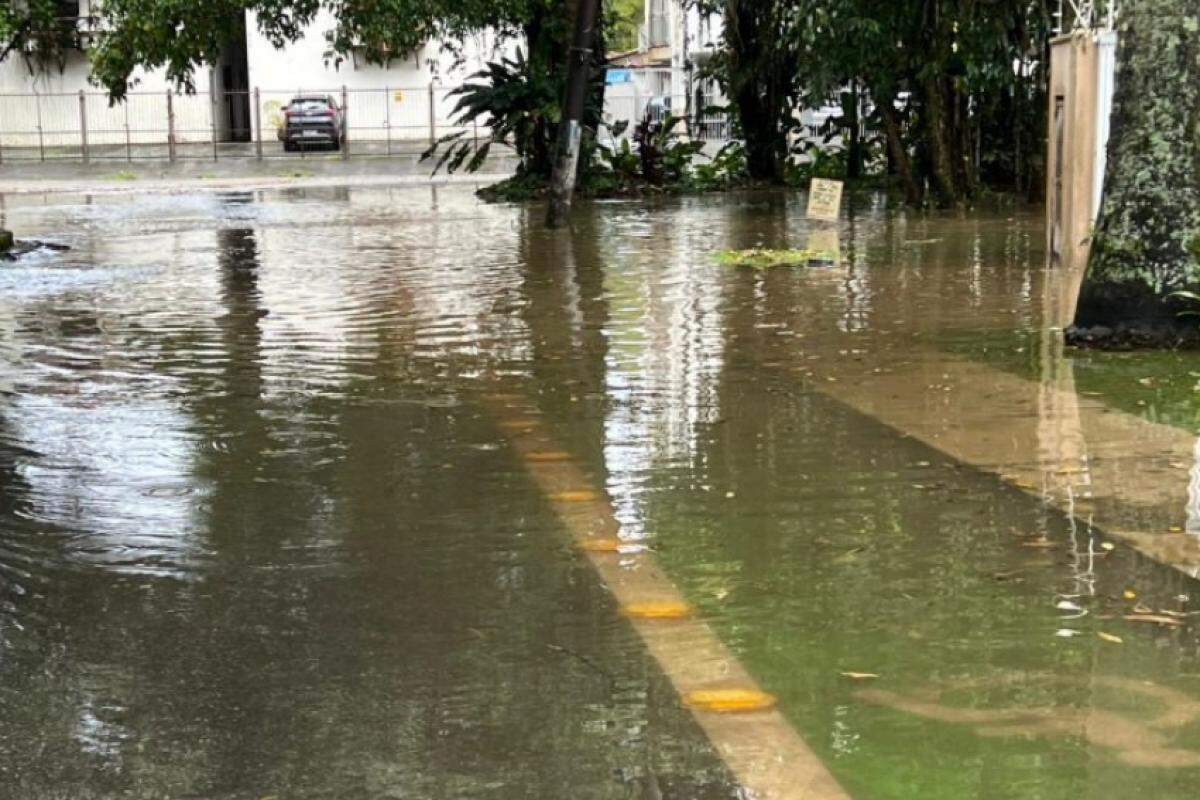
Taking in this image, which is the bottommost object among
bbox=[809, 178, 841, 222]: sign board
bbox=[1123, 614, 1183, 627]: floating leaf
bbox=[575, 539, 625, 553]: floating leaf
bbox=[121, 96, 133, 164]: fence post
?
bbox=[1123, 614, 1183, 627]: floating leaf

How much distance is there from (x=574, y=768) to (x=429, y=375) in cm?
595

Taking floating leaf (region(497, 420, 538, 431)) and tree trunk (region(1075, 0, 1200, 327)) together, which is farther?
tree trunk (region(1075, 0, 1200, 327))

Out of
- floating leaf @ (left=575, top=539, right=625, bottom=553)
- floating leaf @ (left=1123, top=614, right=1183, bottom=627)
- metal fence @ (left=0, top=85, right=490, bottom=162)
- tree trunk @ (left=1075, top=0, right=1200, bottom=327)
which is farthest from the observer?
metal fence @ (left=0, top=85, right=490, bottom=162)

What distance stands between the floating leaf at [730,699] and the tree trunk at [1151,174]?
598 cm

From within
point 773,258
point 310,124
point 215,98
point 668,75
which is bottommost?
point 773,258

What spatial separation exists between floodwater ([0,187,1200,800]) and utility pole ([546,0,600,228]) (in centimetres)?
865

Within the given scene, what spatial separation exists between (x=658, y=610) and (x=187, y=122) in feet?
160

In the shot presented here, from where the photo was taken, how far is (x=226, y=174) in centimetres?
4019

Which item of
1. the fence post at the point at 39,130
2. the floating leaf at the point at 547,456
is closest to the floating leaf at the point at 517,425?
the floating leaf at the point at 547,456

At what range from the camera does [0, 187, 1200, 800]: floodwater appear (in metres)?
4.13

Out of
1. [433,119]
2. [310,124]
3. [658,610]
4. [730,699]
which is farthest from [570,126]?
[433,119]

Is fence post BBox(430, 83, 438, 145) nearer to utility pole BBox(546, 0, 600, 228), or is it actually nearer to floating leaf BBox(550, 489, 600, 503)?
utility pole BBox(546, 0, 600, 228)

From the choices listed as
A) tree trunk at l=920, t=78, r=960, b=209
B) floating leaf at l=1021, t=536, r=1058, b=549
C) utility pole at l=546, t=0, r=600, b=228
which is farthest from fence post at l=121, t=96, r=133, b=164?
floating leaf at l=1021, t=536, r=1058, b=549

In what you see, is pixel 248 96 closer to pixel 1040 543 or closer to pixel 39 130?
pixel 39 130
